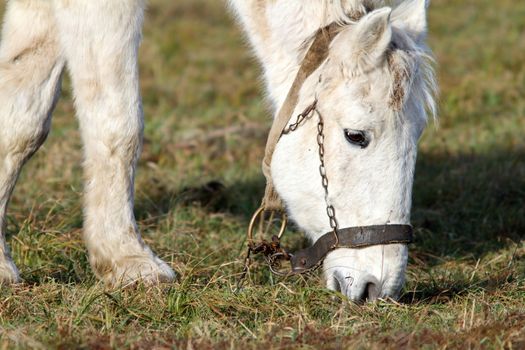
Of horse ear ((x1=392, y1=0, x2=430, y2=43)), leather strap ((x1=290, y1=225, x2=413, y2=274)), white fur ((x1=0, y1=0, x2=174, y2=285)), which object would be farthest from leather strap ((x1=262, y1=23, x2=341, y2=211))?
white fur ((x1=0, y1=0, x2=174, y2=285))

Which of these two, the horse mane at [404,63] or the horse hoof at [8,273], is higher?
→ the horse mane at [404,63]

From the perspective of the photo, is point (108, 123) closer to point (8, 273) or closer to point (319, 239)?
point (8, 273)

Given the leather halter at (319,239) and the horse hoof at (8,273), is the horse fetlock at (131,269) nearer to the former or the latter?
the horse hoof at (8,273)

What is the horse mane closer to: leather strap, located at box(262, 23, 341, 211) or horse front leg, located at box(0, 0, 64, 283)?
leather strap, located at box(262, 23, 341, 211)

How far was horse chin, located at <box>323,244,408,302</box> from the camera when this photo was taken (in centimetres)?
402

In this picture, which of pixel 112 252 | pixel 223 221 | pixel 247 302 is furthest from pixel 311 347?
pixel 223 221

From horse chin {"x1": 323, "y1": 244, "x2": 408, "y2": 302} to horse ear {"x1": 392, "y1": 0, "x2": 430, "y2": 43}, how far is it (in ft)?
3.25

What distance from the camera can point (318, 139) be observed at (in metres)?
4.21

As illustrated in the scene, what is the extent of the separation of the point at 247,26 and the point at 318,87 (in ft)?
2.04

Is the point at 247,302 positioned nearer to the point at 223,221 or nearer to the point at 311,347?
the point at 311,347

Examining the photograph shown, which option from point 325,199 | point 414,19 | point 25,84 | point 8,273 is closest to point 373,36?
point 414,19

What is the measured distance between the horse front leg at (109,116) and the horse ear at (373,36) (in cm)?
109

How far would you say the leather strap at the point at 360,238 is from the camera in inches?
159

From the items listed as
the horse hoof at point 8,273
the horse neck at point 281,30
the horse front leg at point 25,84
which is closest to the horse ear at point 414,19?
the horse neck at point 281,30
